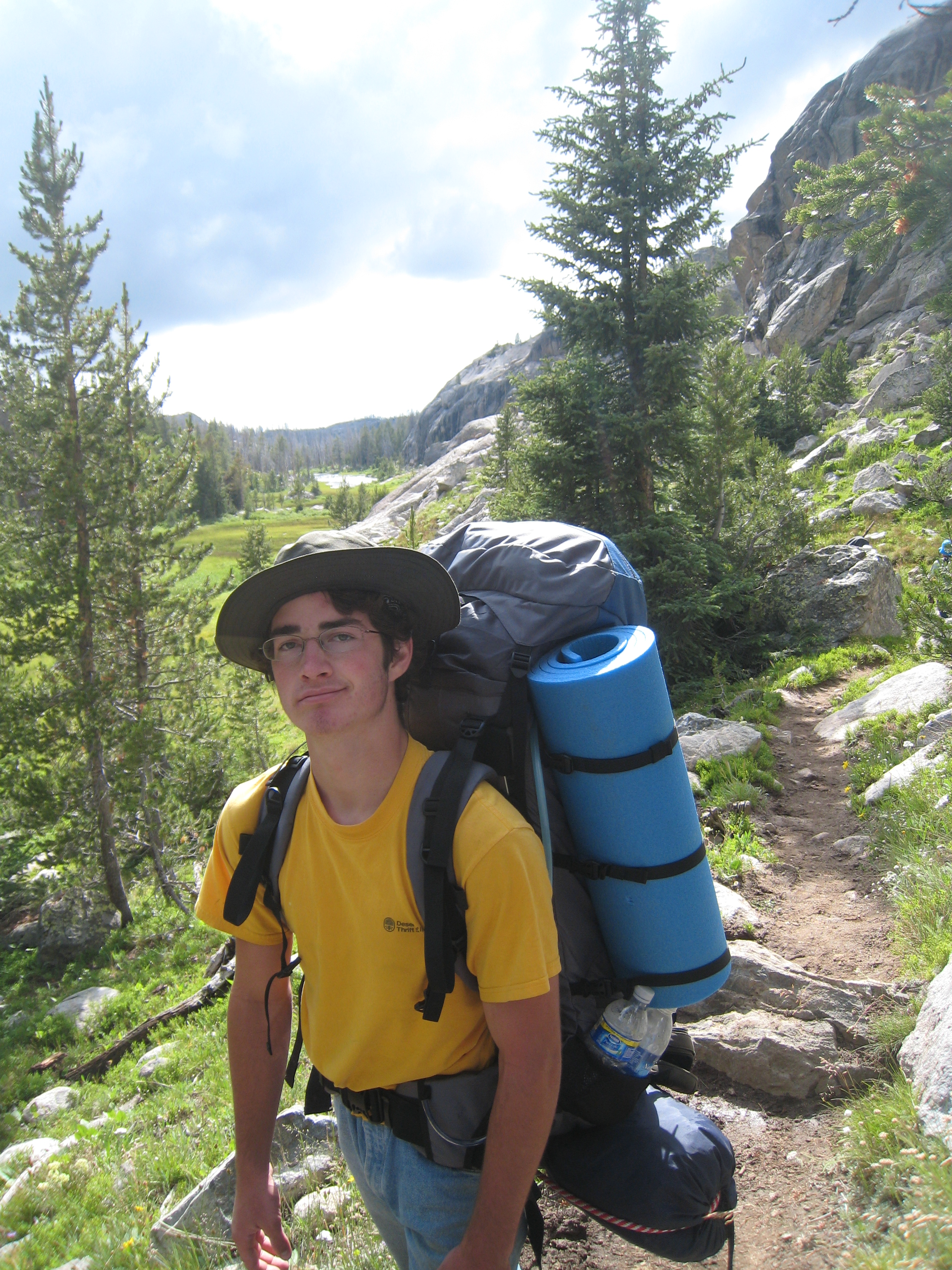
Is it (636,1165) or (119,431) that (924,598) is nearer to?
(636,1165)

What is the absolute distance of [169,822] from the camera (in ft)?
49.3

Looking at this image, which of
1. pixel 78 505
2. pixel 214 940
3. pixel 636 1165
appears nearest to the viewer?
pixel 636 1165

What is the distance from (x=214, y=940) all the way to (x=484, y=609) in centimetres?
1200

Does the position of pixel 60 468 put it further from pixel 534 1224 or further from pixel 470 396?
pixel 470 396

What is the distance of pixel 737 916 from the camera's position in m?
4.51

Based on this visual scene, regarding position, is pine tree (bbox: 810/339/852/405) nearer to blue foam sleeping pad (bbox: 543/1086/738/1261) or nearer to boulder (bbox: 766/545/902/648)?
boulder (bbox: 766/545/902/648)

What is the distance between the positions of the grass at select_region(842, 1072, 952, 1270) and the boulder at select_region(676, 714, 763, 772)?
485 centimetres

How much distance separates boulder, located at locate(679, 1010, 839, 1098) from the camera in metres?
3.04

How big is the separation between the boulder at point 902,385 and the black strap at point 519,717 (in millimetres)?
32737

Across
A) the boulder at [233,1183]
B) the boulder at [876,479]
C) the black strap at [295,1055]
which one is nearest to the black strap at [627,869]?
the black strap at [295,1055]

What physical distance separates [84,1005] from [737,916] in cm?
1010

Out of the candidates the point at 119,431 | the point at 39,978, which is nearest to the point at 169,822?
the point at 39,978

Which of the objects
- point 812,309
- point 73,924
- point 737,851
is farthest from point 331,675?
point 812,309

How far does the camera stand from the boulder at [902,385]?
93.5ft
